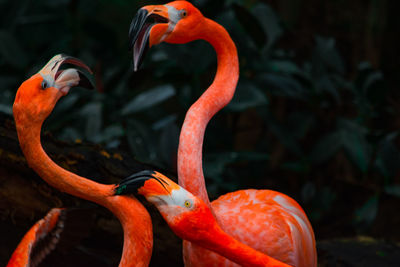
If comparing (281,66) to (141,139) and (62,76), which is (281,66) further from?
(62,76)

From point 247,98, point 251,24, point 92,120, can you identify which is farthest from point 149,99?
point 251,24

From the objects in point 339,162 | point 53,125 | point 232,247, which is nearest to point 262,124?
point 339,162

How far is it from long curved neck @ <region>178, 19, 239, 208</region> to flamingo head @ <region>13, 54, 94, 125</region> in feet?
0.89

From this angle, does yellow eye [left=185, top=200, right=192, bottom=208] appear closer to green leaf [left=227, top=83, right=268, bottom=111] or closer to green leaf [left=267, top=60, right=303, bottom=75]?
green leaf [left=227, top=83, right=268, bottom=111]

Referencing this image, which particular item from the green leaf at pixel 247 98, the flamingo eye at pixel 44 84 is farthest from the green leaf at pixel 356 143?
the flamingo eye at pixel 44 84

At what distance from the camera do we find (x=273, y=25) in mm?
2061

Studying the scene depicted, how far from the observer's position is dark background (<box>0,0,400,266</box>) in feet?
6.19

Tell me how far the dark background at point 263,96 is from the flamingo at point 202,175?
0.38 meters

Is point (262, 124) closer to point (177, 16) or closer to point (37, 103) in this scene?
point (177, 16)

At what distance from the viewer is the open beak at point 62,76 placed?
85 centimetres

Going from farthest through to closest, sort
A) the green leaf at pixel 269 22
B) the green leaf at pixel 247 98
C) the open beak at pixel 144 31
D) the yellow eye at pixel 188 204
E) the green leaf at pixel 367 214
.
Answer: the green leaf at pixel 269 22, the green leaf at pixel 367 214, the green leaf at pixel 247 98, the open beak at pixel 144 31, the yellow eye at pixel 188 204

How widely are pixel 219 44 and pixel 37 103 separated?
47 cm

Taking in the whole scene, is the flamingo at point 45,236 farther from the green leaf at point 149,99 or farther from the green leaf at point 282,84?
the green leaf at point 282,84

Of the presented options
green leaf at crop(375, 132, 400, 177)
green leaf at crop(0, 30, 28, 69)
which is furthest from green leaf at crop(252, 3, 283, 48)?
green leaf at crop(0, 30, 28, 69)
